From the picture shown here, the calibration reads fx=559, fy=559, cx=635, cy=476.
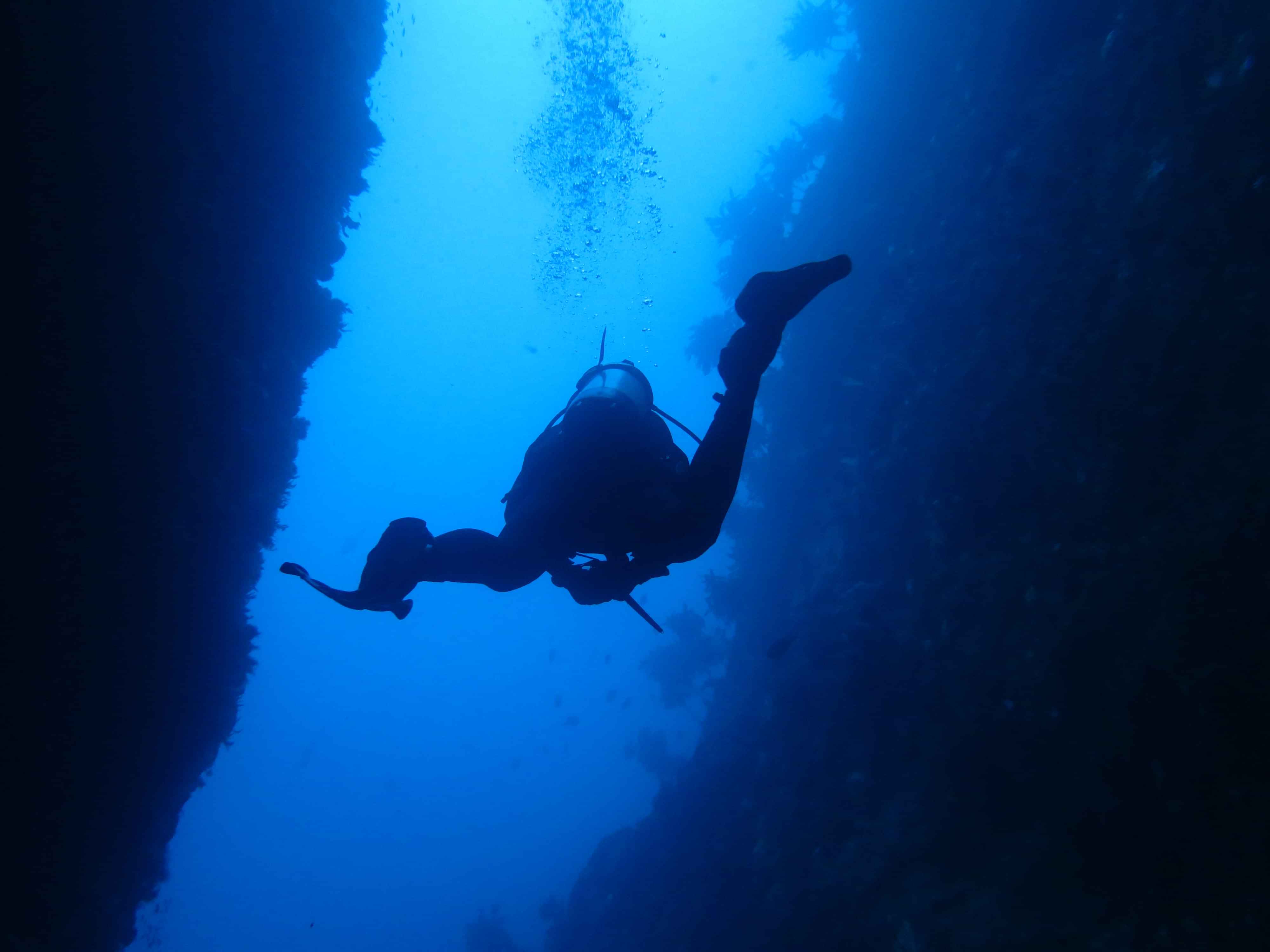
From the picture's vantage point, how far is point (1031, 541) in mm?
7512

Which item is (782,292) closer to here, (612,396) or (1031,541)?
(612,396)

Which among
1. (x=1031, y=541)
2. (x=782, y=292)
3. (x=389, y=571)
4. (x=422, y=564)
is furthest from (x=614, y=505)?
(x=1031, y=541)

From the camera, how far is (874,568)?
1105 centimetres

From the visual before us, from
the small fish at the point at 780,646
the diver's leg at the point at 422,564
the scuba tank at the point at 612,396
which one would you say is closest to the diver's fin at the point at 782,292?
the scuba tank at the point at 612,396

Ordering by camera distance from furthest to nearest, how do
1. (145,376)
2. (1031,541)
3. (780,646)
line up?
(780,646)
(1031,541)
(145,376)

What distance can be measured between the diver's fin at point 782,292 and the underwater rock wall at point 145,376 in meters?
6.57

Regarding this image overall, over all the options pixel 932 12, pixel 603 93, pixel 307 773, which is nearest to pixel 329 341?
pixel 932 12

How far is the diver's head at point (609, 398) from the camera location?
406cm

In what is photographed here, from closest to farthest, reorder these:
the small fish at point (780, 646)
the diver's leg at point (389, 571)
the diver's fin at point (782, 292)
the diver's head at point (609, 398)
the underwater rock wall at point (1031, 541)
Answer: the diver's fin at point (782, 292) < the diver's leg at point (389, 571) < the diver's head at point (609, 398) < the underwater rock wall at point (1031, 541) < the small fish at point (780, 646)

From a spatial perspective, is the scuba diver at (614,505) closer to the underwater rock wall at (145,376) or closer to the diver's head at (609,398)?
the diver's head at (609,398)

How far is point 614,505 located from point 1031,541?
21.8ft

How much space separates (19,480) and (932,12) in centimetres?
1900

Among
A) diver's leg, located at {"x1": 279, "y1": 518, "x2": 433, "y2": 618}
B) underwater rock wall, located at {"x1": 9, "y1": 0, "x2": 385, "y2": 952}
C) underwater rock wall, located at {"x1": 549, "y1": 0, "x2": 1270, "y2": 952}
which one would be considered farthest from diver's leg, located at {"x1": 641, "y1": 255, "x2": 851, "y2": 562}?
underwater rock wall, located at {"x1": 9, "y1": 0, "x2": 385, "y2": 952}

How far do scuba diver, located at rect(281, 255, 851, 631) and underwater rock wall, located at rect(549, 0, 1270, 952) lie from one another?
492 cm
